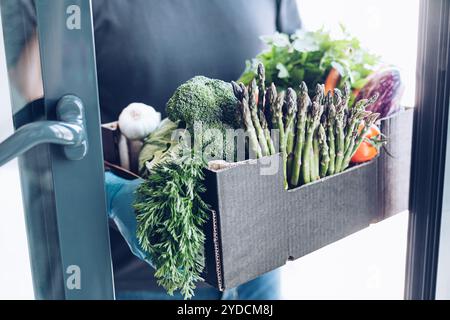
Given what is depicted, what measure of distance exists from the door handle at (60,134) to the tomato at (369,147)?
0.29 metres

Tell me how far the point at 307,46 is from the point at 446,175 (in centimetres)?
23

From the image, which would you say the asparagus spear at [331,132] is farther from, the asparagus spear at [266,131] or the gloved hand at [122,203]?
the gloved hand at [122,203]

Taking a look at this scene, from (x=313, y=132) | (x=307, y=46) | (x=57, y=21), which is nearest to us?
(x=57, y=21)

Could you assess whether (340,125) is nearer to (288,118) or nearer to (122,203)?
(288,118)

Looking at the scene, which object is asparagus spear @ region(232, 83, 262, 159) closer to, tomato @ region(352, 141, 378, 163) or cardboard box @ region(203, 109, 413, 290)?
cardboard box @ region(203, 109, 413, 290)

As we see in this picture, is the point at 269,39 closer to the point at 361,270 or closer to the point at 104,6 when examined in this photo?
the point at 104,6

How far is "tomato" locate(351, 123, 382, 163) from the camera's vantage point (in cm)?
52

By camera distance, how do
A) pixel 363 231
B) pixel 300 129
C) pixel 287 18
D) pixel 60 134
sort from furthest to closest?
pixel 287 18
pixel 363 231
pixel 300 129
pixel 60 134

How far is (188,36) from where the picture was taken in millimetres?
587

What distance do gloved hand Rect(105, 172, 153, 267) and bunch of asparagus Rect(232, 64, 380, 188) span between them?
0.11 metres

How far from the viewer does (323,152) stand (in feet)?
1.58

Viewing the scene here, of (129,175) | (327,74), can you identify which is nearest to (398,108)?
(327,74)

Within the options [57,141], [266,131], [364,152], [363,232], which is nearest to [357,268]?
[363,232]

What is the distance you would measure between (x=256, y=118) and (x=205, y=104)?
47 mm
